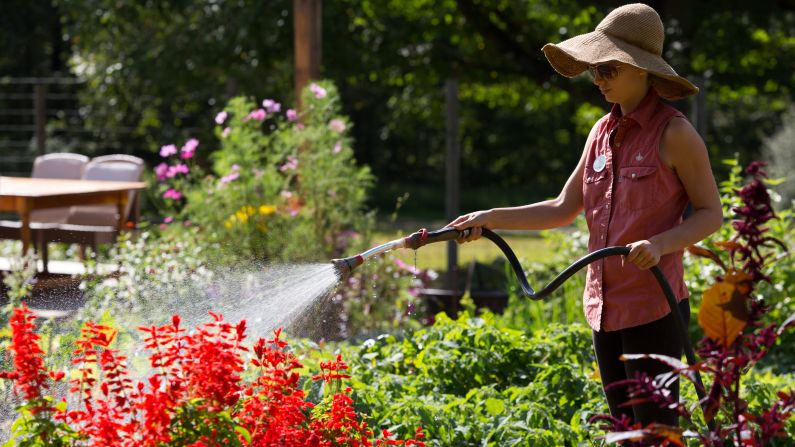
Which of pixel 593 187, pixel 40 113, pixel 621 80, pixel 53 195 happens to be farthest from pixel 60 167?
pixel 621 80

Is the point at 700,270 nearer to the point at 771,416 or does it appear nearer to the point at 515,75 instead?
the point at 771,416

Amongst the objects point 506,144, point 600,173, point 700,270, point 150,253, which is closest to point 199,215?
point 150,253

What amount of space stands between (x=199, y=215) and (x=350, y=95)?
9570 millimetres

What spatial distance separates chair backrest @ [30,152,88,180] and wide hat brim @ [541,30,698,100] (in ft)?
20.0

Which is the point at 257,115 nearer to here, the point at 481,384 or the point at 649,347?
the point at 481,384

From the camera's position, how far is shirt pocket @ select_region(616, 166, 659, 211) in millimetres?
2426

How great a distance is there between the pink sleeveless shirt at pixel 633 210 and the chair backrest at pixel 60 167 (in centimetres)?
618

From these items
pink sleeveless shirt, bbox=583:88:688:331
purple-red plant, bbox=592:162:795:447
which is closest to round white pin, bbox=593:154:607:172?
pink sleeveless shirt, bbox=583:88:688:331

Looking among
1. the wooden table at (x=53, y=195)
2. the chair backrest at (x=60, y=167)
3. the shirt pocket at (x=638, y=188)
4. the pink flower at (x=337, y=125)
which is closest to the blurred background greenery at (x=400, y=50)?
the chair backrest at (x=60, y=167)

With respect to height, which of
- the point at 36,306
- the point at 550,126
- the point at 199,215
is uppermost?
the point at 550,126

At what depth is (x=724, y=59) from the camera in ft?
31.4

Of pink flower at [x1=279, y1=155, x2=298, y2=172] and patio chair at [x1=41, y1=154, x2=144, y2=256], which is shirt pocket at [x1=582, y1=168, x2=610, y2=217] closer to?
pink flower at [x1=279, y1=155, x2=298, y2=172]

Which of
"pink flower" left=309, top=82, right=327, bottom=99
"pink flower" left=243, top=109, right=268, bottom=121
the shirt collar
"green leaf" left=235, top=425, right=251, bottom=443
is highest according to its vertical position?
"pink flower" left=309, top=82, right=327, bottom=99

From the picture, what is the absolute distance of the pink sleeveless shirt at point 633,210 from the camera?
243cm
